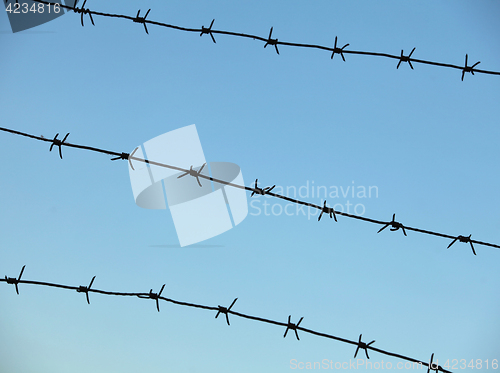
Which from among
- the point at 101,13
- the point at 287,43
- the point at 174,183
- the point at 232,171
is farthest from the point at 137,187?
the point at 287,43

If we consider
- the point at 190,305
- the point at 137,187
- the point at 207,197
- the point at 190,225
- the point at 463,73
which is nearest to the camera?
the point at 190,305

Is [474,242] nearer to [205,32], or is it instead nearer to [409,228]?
[409,228]

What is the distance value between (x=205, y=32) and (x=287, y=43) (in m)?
0.71

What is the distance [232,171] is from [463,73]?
358cm

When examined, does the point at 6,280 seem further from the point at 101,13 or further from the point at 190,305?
the point at 101,13

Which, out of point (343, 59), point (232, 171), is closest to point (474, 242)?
point (343, 59)

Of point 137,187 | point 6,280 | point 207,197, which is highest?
point 207,197

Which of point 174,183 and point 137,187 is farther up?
point 174,183

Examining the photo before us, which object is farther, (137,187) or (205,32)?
(137,187)

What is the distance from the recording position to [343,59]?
3.21 m

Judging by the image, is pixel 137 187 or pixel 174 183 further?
pixel 174 183

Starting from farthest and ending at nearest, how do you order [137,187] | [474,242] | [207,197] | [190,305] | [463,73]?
[207,197] → [137,187] → [463,73] → [474,242] → [190,305]

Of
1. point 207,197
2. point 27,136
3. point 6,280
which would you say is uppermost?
point 207,197

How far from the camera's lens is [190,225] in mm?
6871
